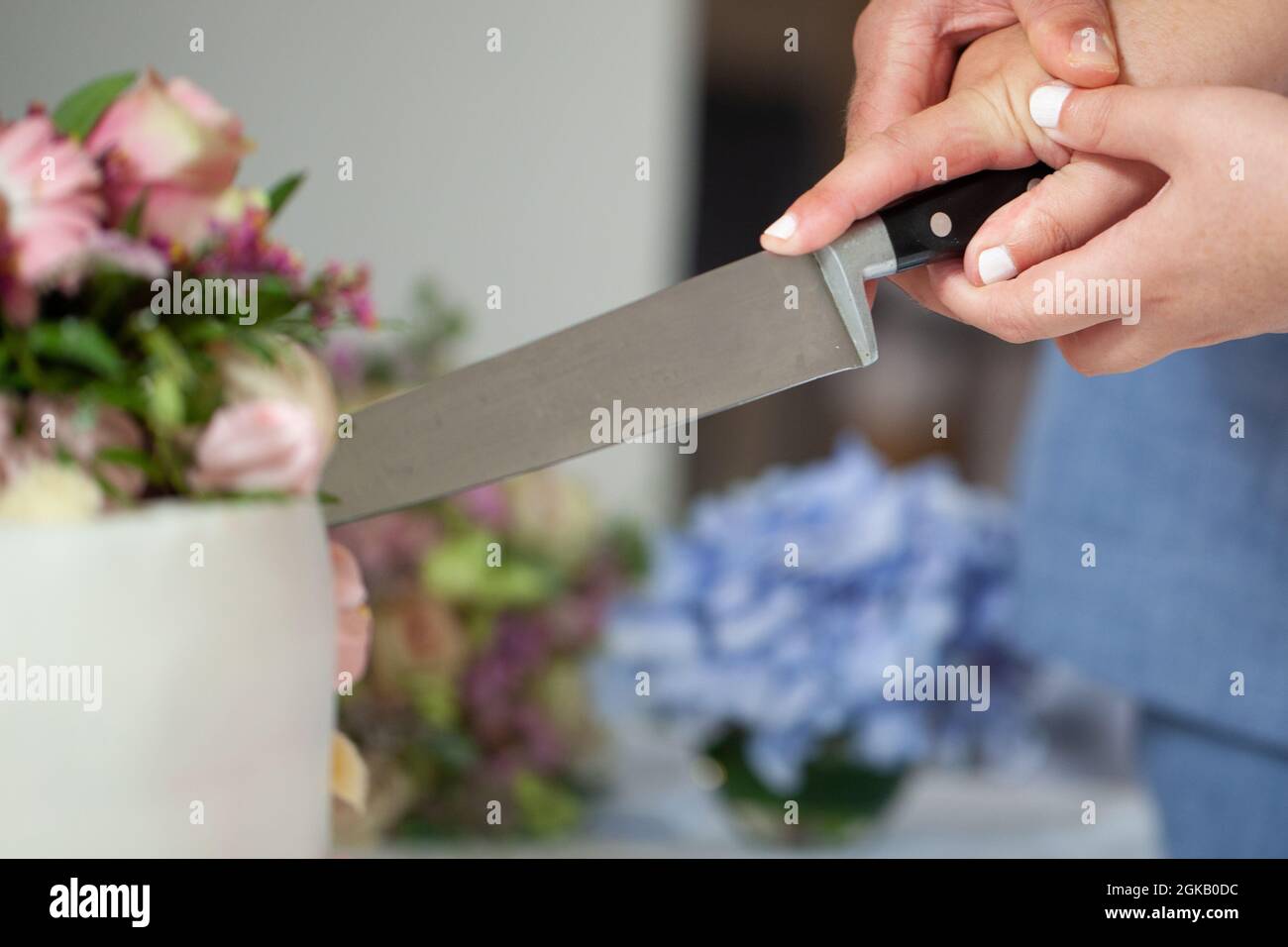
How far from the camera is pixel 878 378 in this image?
3.95m

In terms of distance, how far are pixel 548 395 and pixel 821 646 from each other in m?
0.44

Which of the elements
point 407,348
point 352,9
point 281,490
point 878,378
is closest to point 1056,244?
point 281,490

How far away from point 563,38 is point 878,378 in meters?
1.69

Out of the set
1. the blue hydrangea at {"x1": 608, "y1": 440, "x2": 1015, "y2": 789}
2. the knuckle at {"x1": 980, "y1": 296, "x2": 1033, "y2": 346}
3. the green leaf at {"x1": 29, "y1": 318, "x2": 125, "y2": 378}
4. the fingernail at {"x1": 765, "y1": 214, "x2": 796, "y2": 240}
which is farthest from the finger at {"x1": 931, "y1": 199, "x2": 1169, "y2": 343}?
the green leaf at {"x1": 29, "y1": 318, "x2": 125, "y2": 378}

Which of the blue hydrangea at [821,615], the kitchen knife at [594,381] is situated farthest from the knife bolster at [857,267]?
the blue hydrangea at [821,615]

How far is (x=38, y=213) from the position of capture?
373 millimetres

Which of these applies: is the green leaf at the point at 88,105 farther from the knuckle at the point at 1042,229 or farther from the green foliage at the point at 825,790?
the green foliage at the point at 825,790

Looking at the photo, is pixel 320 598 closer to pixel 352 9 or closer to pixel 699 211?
pixel 352 9

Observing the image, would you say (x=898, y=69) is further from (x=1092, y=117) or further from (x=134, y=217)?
(x=134, y=217)

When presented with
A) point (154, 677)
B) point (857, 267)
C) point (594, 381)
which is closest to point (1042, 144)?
point (857, 267)

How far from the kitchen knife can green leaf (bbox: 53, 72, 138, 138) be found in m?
0.19

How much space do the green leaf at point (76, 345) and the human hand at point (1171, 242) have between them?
434mm

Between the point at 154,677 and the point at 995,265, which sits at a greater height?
the point at 995,265

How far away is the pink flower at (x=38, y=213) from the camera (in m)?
0.37
